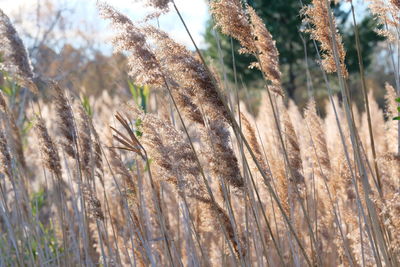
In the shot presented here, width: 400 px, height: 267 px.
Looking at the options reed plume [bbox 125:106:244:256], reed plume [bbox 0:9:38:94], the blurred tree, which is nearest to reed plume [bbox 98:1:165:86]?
reed plume [bbox 125:106:244:256]

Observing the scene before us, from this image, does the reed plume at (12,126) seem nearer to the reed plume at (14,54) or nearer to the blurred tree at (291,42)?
the reed plume at (14,54)

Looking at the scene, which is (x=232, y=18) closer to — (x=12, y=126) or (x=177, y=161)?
(x=177, y=161)

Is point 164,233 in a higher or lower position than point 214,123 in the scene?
lower

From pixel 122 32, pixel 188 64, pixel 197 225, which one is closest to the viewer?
pixel 188 64

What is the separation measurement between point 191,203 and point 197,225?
616mm

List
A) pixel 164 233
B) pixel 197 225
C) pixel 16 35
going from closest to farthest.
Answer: pixel 164 233 → pixel 16 35 → pixel 197 225

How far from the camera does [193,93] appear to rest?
2.36 metres

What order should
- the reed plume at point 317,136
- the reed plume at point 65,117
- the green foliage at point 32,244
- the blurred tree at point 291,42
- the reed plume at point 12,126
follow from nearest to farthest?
the reed plume at point 65,117, the reed plume at point 12,126, the green foliage at point 32,244, the reed plume at point 317,136, the blurred tree at point 291,42

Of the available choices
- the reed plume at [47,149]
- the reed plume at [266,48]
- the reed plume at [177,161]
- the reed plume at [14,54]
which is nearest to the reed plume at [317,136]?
the reed plume at [266,48]

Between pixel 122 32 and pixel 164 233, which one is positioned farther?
pixel 164 233

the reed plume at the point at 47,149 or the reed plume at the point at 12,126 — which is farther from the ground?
the reed plume at the point at 12,126

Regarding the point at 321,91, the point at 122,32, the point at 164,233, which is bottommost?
the point at 164,233

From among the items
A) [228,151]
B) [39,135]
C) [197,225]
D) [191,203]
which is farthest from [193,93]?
[191,203]

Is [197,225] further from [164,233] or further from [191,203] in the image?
[164,233]
